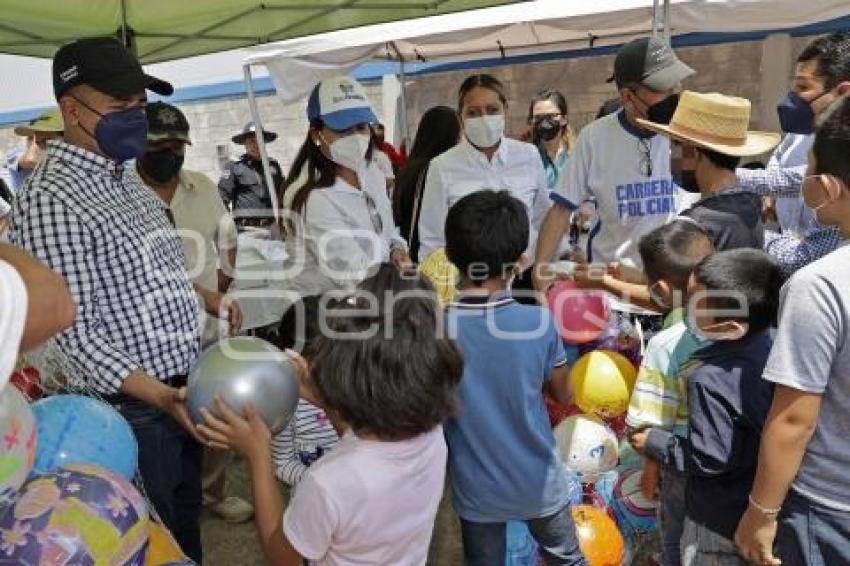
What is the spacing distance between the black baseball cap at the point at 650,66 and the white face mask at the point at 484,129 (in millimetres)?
861

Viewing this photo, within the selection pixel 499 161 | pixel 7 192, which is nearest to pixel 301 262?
pixel 499 161

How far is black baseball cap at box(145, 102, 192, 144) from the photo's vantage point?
3.23 m

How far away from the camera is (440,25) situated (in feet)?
21.2

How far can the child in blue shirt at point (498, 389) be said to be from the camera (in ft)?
7.24

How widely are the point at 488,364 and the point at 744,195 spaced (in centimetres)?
131

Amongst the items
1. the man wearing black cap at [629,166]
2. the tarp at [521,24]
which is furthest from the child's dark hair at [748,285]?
the tarp at [521,24]

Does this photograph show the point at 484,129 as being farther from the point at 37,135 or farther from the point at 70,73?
the point at 37,135

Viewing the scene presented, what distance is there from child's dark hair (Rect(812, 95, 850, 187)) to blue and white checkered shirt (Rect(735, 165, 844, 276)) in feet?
2.76

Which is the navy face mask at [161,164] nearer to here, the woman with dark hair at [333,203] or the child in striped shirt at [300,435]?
the woman with dark hair at [333,203]

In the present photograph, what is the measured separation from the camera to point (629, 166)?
3.35 meters

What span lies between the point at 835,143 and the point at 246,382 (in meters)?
1.54

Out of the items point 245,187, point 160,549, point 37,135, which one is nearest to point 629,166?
point 160,549

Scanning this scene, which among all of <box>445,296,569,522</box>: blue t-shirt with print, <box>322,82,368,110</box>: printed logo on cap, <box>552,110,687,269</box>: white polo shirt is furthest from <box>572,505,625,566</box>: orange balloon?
<box>322,82,368,110</box>: printed logo on cap

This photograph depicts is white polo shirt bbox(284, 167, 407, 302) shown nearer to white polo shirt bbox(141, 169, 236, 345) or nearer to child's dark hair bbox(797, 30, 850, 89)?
white polo shirt bbox(141, 169, 236, 345)
